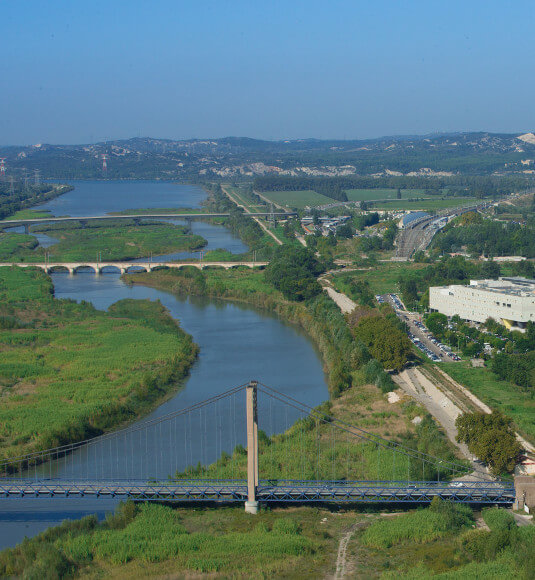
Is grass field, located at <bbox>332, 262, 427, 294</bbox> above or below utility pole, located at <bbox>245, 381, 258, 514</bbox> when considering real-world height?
below

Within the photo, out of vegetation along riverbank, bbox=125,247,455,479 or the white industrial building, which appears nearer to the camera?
vegetation along riverbank, bbox=125,247,455,479

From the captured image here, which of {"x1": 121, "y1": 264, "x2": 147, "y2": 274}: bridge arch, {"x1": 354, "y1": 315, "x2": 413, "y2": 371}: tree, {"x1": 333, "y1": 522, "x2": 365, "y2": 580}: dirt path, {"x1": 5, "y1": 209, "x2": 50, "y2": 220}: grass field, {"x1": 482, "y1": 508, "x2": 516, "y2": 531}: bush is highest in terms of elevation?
{"x1": 354, "y1": 315, "x2": 413, "y2": 371}: tree

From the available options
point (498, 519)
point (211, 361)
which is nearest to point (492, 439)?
point (498, 519)

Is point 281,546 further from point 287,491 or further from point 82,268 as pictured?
point 82,268

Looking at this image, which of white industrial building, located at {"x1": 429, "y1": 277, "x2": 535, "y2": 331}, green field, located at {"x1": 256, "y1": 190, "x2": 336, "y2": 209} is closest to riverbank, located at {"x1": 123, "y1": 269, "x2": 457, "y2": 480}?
white industrial building, located at {"x1": 429, "y1": 277, "x2": 535, "y2": 331}

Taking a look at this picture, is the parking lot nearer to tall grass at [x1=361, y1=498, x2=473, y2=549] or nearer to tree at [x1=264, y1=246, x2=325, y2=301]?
tree at [x1=264, y1=246, x2=325, y2=301]

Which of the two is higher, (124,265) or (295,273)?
(295,273)

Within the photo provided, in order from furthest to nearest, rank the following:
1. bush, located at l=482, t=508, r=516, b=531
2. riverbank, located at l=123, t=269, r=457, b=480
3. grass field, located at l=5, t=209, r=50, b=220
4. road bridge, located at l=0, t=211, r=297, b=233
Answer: grass field, located at l=5, t=209, r=50, b=220
road bridge, located at l=0, t=211, r=297, b=233
riverbank, located at l=123, t=269, r=457, b=480
bush, located at l=482, t=508, r=516, b=531
